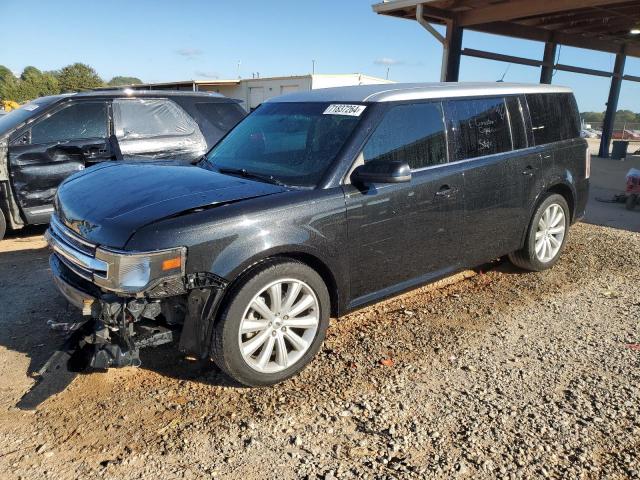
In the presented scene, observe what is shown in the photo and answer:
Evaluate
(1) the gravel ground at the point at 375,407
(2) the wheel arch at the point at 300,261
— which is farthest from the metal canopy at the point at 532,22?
(2) the wheel arch at the point at 300,261

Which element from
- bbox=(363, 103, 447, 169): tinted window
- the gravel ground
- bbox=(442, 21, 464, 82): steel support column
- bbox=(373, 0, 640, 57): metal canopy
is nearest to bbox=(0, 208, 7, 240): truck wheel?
the gravel ground

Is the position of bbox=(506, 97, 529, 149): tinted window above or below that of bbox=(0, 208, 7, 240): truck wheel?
above

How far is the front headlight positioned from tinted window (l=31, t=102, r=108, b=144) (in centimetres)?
419

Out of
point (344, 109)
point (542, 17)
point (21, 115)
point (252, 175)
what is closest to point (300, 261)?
point (252, 175)

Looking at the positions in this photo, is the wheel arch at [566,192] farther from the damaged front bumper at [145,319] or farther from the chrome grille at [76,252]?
the chrome grille at [76,252]

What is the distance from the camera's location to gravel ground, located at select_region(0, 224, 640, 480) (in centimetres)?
248

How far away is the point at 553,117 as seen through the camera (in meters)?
5.04

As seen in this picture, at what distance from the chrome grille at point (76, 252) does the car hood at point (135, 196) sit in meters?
0.06

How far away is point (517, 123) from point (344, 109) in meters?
1.87

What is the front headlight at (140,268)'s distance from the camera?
2.64m

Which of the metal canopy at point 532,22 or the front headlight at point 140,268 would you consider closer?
the front headlight at point 140,268

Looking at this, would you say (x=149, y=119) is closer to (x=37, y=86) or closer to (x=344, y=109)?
(x=344, y=109)

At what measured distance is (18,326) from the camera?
3.90 metres

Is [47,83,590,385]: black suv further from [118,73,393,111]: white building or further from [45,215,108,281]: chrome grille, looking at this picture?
[118,73,393,111]: white building
